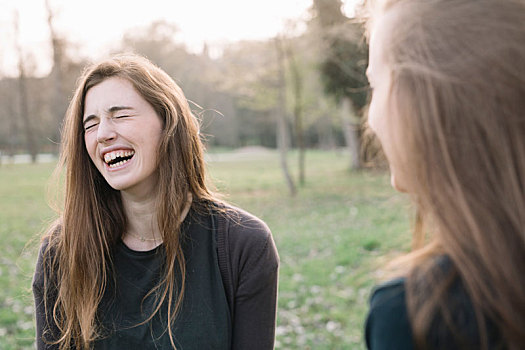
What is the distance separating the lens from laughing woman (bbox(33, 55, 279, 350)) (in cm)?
192

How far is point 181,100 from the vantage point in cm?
218

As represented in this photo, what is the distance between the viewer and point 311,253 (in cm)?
704

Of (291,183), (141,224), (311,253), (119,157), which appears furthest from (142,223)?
(291,183)

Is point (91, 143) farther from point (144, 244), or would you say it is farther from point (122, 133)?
point (144, 244)

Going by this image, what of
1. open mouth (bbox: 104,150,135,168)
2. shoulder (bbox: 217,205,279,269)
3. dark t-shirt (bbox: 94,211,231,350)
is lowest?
dark t-shirt (bbox: 94,211,231,350)

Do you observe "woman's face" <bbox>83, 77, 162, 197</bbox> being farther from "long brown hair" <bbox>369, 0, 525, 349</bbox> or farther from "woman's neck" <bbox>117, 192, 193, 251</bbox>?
"long brown hair" <bbox>369, 0, 525, 349</bbox>

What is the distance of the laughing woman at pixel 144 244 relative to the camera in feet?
6.29

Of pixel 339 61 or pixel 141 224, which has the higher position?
pixel 339 61

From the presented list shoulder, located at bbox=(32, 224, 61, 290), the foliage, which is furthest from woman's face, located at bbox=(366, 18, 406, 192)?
the foliage

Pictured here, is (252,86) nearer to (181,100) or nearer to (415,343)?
(181,100)

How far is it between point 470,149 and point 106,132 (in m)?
1.59

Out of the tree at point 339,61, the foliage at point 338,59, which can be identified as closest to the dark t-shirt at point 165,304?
the tree at point 339,61

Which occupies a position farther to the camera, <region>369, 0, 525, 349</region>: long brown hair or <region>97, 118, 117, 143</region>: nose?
<region>97, 118, 117, 143</region>: nose

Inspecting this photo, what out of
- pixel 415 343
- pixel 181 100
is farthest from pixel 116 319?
pixel 415 343
